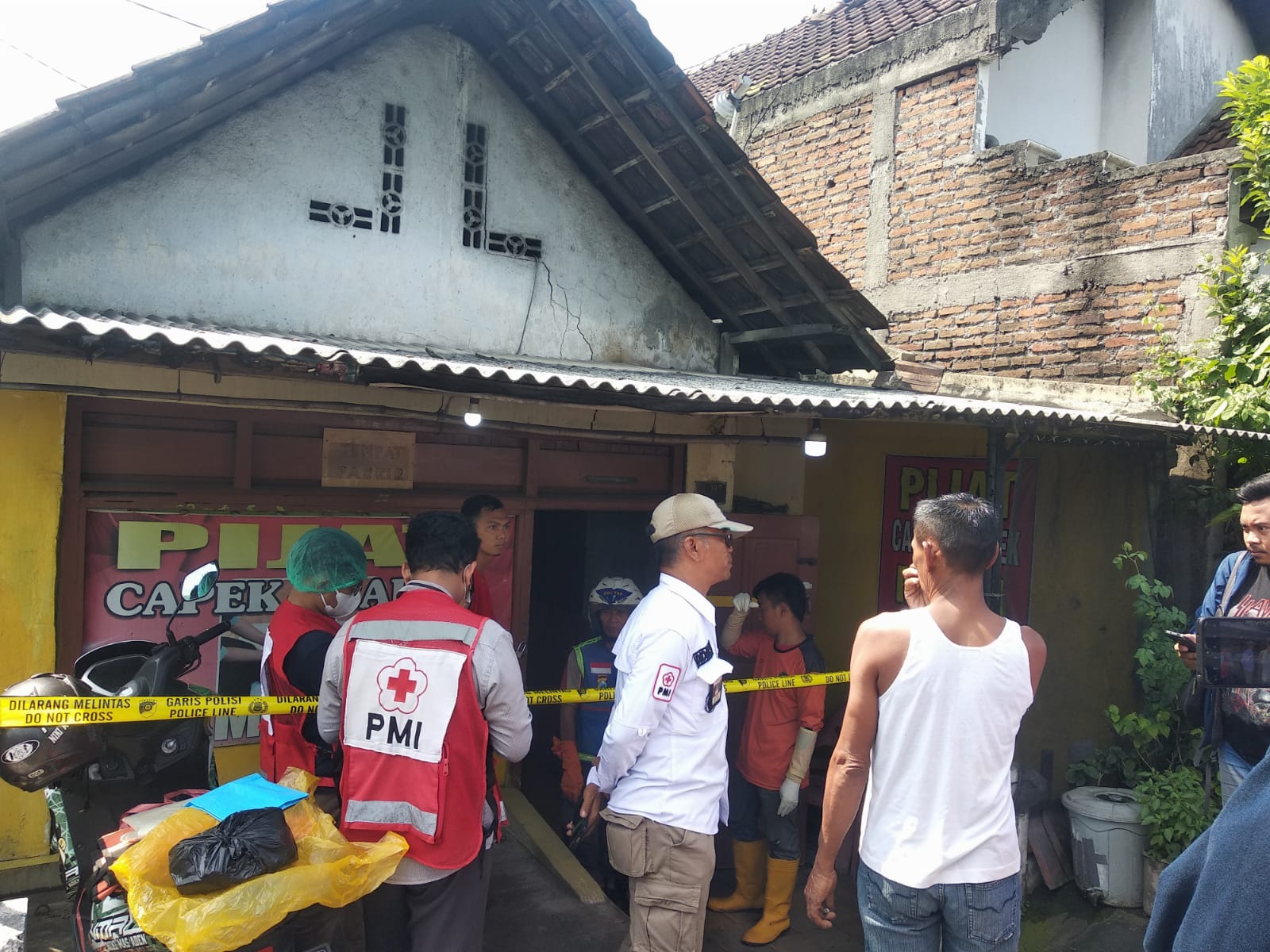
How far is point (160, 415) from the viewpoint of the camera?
456cm

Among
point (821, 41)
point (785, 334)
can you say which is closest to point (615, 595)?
point (785, 334)

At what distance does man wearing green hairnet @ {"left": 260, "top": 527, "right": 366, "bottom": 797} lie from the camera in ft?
11.2

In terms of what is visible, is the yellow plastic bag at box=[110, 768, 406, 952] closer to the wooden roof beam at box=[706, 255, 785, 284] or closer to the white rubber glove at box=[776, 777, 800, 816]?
the white rubber glove at box=[776, 777, 800, 816]

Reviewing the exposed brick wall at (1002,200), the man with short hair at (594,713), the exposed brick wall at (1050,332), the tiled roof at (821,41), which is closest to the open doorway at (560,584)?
the man with short hair at (594,713)

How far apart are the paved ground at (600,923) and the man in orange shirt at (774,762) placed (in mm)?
178

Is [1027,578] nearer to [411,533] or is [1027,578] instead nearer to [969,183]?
[969,183]

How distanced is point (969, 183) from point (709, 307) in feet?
11.3

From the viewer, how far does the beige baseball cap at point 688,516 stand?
136 inches

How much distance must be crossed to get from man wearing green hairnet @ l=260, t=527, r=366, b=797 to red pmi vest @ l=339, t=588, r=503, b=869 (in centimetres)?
38

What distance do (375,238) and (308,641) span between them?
3137mm

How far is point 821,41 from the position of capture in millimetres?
11062

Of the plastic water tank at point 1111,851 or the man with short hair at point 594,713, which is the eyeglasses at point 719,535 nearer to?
the man with short hair at point 594,713

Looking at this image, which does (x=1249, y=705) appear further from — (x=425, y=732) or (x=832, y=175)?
(x=832, y=175)

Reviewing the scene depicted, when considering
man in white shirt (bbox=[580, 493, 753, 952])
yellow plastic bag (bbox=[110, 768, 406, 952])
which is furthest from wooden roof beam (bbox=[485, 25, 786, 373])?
yellow plastic bag (bbox=[110, 768, 406, 952])
